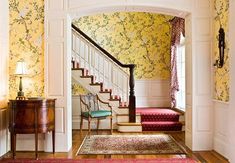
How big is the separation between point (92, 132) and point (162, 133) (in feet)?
5.50

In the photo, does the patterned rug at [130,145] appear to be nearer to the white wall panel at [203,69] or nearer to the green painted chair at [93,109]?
the green painted chair at [93,109]

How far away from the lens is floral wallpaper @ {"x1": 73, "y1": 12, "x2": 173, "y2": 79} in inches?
428

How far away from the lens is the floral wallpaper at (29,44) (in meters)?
6.46

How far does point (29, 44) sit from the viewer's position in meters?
6.48

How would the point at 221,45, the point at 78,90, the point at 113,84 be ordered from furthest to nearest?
the point at 113,84, the point at 78,90, the point at 221,45

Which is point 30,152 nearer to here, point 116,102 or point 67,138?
point 67,138

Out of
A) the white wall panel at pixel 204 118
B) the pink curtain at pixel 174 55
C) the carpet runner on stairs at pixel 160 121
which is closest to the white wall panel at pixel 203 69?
the white wall panel at pixel 204 118

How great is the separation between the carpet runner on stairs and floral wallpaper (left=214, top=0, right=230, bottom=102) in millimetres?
2734

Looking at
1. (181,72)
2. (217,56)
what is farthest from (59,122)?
(181,72)

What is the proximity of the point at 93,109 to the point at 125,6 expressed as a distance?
3375mm

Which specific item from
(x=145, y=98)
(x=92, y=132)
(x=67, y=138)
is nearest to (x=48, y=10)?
(x=67, y=138)

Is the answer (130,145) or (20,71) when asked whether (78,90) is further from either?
(20,71)

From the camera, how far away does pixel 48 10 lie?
6.44 m

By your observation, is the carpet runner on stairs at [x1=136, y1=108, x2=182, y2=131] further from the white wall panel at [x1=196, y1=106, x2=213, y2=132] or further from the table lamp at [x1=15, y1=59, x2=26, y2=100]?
the table lamp at [x1=15, y1=59, x2=26, y2=100]
